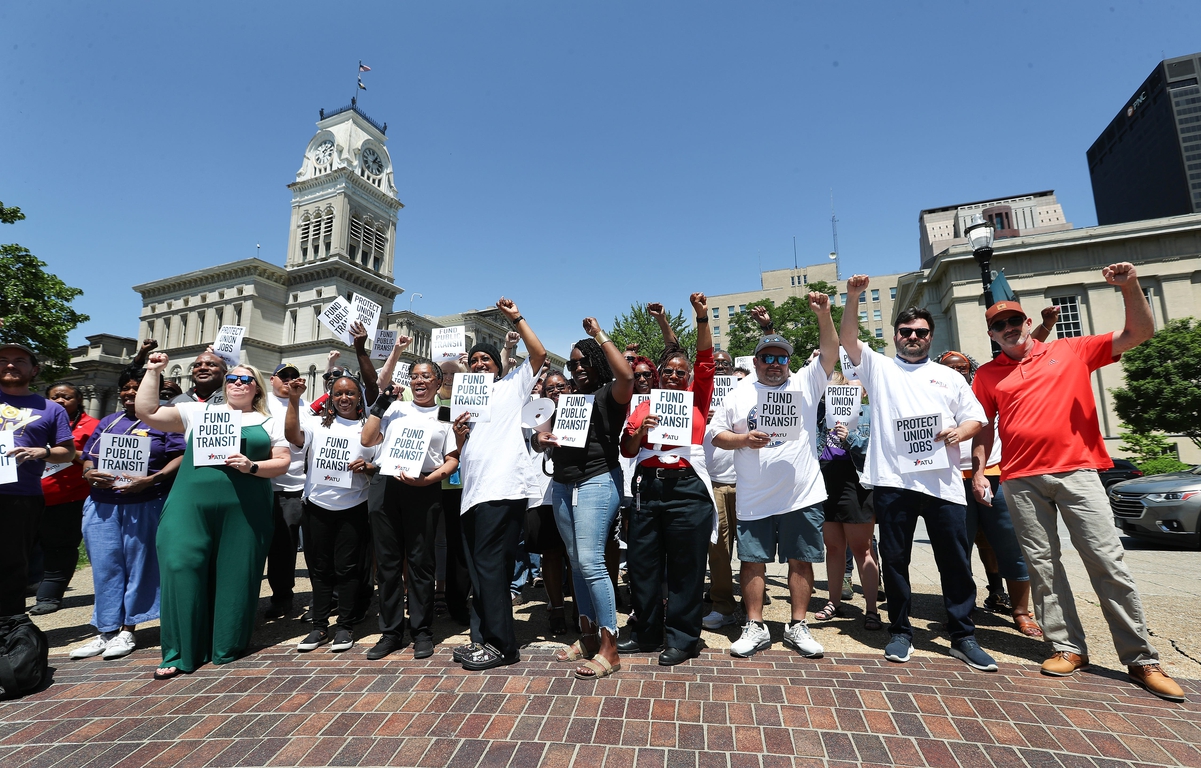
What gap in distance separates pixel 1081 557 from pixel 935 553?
2.60 ft

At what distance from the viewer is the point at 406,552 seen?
172 inches

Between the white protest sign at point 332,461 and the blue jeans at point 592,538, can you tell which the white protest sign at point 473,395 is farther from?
the white protest sign at point 332,461

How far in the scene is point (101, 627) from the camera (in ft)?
14.8

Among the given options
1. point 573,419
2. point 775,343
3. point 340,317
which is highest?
point 340,317

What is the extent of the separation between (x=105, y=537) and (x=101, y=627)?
714 millimetres

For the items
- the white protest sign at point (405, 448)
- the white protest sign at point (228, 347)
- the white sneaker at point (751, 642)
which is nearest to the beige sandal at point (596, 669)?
the white sneaker at point (751, 642)

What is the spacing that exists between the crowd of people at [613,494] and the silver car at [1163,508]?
6335 millimetres

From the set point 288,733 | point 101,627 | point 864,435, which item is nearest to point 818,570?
point 864,435

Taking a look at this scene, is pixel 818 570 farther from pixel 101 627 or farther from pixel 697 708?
pixel 101 627

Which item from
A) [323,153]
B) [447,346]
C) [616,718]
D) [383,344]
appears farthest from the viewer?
[323,153]

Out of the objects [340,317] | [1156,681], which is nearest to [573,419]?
[340,317]

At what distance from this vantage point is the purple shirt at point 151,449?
15.5 ft

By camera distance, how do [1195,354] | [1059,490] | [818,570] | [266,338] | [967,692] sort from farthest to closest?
[266,338] → [1195,354] → [818,570] → [1059,490] → [967,692]

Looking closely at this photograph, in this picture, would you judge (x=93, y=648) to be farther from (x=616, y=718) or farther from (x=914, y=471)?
(x=914, y=471)
